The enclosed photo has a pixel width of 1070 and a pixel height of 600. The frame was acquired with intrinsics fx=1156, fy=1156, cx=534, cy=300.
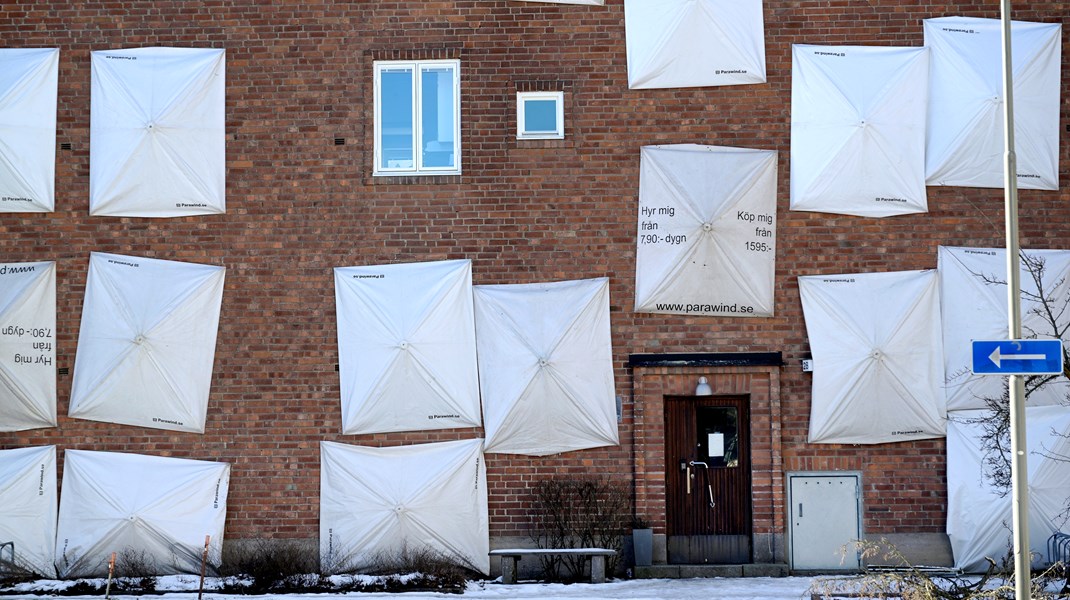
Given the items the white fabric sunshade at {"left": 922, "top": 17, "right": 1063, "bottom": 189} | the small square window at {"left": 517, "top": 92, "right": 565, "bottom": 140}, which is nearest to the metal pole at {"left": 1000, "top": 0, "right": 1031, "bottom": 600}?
the white fabric sunshade at {"left": 922, "top": 17, "right": 1063, "bottom": 189}

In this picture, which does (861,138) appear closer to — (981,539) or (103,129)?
(981,539)

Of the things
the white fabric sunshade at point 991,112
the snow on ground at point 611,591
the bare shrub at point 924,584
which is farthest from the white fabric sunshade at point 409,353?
the white fabric sunshade at point 991,112

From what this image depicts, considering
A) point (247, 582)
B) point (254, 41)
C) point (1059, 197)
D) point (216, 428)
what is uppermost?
point (254, 41)

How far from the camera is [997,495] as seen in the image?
49.6 feet

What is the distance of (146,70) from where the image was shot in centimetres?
1585

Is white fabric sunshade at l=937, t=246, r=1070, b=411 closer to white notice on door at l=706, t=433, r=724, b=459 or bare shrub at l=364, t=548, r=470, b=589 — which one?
white notice on door at l=706, t=433, r=724, b=459

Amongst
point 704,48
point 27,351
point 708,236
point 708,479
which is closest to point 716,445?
point 708,479

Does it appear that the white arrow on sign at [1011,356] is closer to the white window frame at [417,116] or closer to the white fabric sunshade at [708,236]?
the white fabric sunshade at [708,236]

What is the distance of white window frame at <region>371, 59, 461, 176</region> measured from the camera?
15.8 m

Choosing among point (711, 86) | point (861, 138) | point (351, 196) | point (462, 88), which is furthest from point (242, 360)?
point (861, 138)

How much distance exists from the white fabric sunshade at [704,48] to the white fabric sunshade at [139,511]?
7922 millimetres

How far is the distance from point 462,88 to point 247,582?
7.12 metres

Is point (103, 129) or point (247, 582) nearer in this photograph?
point (247, 582)

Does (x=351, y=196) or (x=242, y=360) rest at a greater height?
(x=351, y=196)
